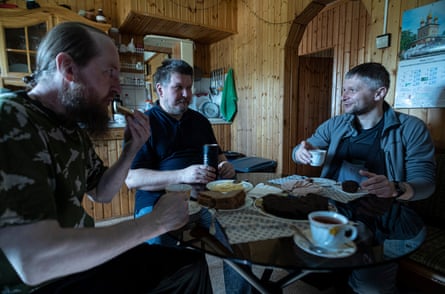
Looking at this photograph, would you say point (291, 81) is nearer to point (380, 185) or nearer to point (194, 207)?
point (380, 185)

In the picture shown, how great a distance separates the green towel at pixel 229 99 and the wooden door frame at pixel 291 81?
986 mm

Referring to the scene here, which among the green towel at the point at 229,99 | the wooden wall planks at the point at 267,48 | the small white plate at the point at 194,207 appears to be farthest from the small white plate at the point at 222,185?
the green towel at the point at 229,99

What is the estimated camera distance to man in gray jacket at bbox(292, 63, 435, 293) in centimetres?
97

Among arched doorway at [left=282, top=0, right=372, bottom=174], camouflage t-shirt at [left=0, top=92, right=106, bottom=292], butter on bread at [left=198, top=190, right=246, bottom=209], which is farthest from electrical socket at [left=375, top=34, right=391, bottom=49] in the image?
camouflage t-shirt at [left=0, top=92, right=106, bottom=292]

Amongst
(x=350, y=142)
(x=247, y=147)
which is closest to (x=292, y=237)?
(x=350, y=142)

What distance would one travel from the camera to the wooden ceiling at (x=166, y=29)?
302 cm

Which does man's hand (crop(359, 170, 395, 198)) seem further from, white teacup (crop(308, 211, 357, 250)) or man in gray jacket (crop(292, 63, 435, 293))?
white teacup (crop(308, 211, 357, 250))

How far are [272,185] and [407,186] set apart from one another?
591 mm

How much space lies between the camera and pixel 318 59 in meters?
4.14

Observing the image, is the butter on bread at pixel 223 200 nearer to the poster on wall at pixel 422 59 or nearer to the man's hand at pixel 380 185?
the man's hand at pixel 380 185

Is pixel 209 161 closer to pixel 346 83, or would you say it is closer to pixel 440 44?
pixel 346 83

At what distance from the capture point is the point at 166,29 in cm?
338

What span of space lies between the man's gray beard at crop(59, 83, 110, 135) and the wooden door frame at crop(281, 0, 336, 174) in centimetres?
224

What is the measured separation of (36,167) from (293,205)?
766 millimetres
